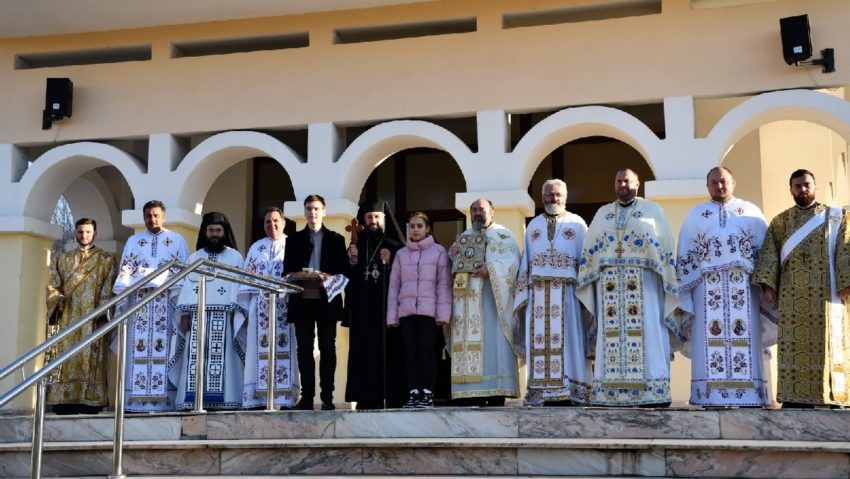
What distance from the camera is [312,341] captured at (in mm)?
9953

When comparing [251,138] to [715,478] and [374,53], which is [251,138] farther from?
[715,478]

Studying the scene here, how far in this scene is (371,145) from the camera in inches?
478

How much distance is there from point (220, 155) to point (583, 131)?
3.82 m

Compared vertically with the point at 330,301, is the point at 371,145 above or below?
above

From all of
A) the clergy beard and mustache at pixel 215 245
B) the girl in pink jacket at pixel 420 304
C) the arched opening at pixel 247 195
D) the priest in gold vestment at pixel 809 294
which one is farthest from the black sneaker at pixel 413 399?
the arched opening at pixel 247 195

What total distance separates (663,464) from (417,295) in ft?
9.32

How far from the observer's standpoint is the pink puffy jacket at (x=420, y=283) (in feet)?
31.0

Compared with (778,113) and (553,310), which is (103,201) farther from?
(778,113)

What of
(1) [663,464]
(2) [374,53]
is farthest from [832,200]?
(1) [663,464]

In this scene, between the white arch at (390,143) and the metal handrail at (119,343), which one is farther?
the white arch at (390,143)

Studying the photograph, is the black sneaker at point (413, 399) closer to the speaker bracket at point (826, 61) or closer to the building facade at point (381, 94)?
the building facade at point (381, 94)

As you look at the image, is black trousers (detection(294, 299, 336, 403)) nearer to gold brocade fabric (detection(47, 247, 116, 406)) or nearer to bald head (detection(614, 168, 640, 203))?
gold brocade fabric (detection(47, 247, 116, 406))

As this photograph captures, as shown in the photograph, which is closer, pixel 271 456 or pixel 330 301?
pixel 271 456

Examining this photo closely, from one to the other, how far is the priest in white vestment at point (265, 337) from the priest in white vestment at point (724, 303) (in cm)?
343
